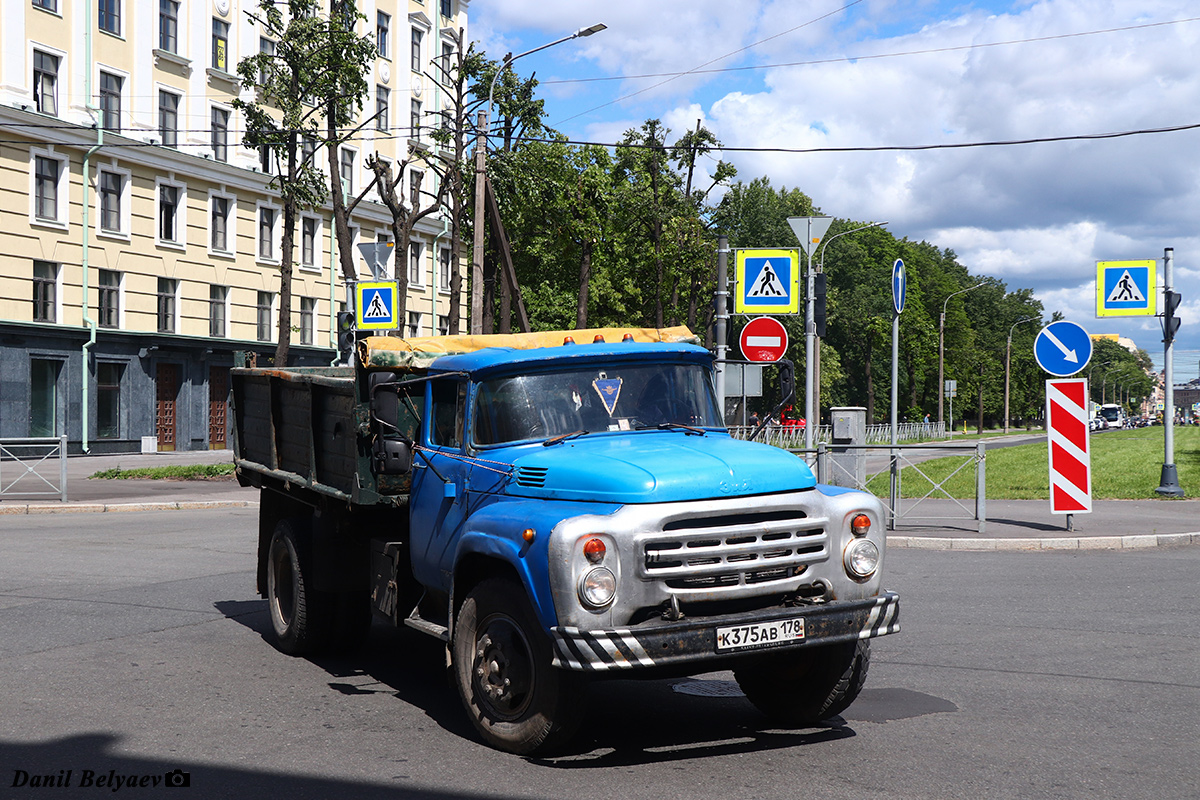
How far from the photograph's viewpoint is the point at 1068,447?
49.7ft

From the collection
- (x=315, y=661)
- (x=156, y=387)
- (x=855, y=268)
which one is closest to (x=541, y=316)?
(x=156, y=387)

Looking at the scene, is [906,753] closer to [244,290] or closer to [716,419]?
[716,419]

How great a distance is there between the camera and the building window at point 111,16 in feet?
121

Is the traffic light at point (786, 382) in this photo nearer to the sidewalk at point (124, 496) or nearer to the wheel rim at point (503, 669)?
the wheel rim at point (503, 669)

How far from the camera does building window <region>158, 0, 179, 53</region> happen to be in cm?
3928

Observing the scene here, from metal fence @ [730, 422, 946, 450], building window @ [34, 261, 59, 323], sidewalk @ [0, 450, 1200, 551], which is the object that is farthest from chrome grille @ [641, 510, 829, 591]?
building window @ [34, 261, 59, 323]

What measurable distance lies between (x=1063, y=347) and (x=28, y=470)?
17526mm

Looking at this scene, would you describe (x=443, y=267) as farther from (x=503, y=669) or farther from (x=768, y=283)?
(x=503, y=669)

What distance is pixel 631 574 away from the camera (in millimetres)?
5164

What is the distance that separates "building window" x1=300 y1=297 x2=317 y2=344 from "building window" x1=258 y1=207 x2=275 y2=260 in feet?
8.51

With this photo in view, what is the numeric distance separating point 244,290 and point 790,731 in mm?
40376

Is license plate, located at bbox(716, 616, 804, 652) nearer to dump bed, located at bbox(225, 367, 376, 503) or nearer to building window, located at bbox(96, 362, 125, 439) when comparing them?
dump bed, located at bbox(225, 367, 376, 503)

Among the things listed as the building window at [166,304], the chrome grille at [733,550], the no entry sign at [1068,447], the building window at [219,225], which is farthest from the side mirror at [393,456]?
the building window at [219,225]

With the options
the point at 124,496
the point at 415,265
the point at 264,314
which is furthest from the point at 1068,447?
the point at 415,265
